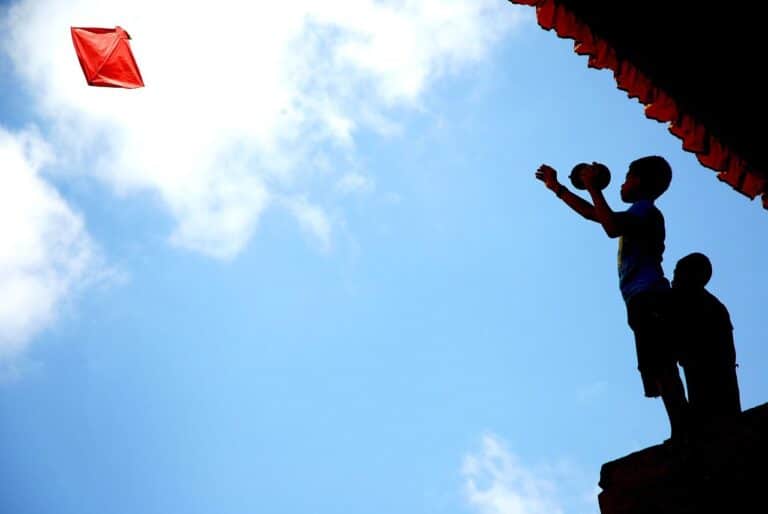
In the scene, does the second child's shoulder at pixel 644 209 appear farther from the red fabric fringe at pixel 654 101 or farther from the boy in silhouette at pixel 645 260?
the red fabric fringe at pixel 654 101

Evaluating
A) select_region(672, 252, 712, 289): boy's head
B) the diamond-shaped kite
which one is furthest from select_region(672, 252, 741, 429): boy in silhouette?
the diamond-shaped kite

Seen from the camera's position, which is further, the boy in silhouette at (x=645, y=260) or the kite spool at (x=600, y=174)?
the kite spool at (x=600, y=174)

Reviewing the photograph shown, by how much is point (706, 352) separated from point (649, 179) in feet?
3.40

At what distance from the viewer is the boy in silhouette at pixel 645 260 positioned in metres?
3.16

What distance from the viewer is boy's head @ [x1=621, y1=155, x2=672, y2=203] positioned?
3.68m

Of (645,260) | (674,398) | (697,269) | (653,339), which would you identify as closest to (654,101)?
(645,260)

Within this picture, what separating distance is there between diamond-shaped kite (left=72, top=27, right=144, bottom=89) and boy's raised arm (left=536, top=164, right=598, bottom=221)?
7.73 metres

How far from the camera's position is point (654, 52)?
3.35m

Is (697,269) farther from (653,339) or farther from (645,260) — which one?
(653,339)

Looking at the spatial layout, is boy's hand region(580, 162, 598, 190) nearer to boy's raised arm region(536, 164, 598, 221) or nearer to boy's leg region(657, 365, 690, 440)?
boy's raised arm region(536, 164, 598, 221)

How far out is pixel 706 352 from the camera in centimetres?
345

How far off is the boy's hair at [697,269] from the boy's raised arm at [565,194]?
879 mm

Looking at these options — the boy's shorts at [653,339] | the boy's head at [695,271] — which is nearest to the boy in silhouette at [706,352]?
the boy's shorts at [653,339]

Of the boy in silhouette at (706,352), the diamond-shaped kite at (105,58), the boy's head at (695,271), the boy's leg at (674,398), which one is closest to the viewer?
the boy's leg at (674,398)
